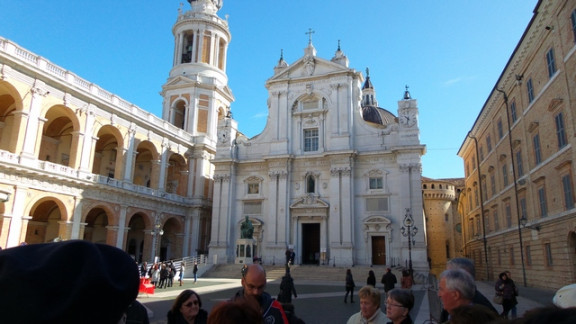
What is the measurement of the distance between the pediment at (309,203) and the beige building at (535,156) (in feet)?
44.0

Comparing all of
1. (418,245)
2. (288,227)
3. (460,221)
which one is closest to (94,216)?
(288,227)

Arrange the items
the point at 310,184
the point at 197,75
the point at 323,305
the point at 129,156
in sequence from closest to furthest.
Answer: the point at 323,305 < the point at 129,156 < the point at 310,184 < the point at 197,75

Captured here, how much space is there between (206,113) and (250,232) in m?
15.9

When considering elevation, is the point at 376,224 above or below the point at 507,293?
above

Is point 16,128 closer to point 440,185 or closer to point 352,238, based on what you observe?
point 352,238

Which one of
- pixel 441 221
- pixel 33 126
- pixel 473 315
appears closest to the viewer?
pixel 473 315

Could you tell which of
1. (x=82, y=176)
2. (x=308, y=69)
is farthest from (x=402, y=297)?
(x=308, y=69)

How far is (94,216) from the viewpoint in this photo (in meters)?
34.8

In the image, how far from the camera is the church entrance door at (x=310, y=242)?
35.7 meters

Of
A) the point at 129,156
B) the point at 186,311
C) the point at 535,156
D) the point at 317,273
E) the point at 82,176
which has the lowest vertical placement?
the point at 317,273

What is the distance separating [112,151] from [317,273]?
68.4 feet

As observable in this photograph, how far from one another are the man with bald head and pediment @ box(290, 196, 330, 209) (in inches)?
1209

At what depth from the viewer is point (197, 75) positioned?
141ft

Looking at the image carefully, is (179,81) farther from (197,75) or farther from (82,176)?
(82,176)
